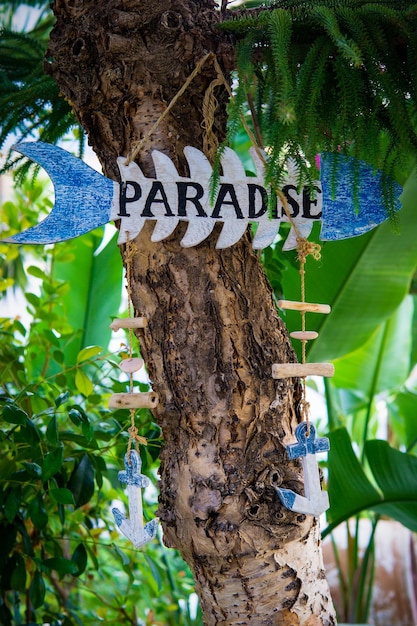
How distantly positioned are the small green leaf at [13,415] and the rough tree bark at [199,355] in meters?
0.24

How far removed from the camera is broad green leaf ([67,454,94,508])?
1.07 metres

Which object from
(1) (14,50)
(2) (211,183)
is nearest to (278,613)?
(2) (211,183)

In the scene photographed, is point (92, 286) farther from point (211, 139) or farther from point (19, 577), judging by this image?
point (211, 139)

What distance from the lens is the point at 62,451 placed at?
0.97 meters

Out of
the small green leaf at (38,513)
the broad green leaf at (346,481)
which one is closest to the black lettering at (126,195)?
the small green leaf at (38,513)

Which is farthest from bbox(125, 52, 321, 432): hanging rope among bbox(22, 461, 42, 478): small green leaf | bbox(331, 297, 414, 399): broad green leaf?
bbox(331, 297, 414, 399): broad green leaf

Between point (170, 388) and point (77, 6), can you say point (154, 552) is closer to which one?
point (170, 388)

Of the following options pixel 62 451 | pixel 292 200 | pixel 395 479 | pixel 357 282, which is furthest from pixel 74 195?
pixel 395 479

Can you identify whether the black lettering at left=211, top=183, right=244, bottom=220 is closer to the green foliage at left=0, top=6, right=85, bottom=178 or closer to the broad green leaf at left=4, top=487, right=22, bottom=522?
the green foliage at left=0, top=6, right=85, bottom=178

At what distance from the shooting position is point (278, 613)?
0.83m

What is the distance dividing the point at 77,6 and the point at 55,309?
94cm

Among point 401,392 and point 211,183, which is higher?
point 211,183

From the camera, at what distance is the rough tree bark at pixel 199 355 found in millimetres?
808

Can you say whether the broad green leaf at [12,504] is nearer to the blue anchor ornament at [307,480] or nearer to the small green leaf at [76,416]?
the small green leaf at [76,416]
